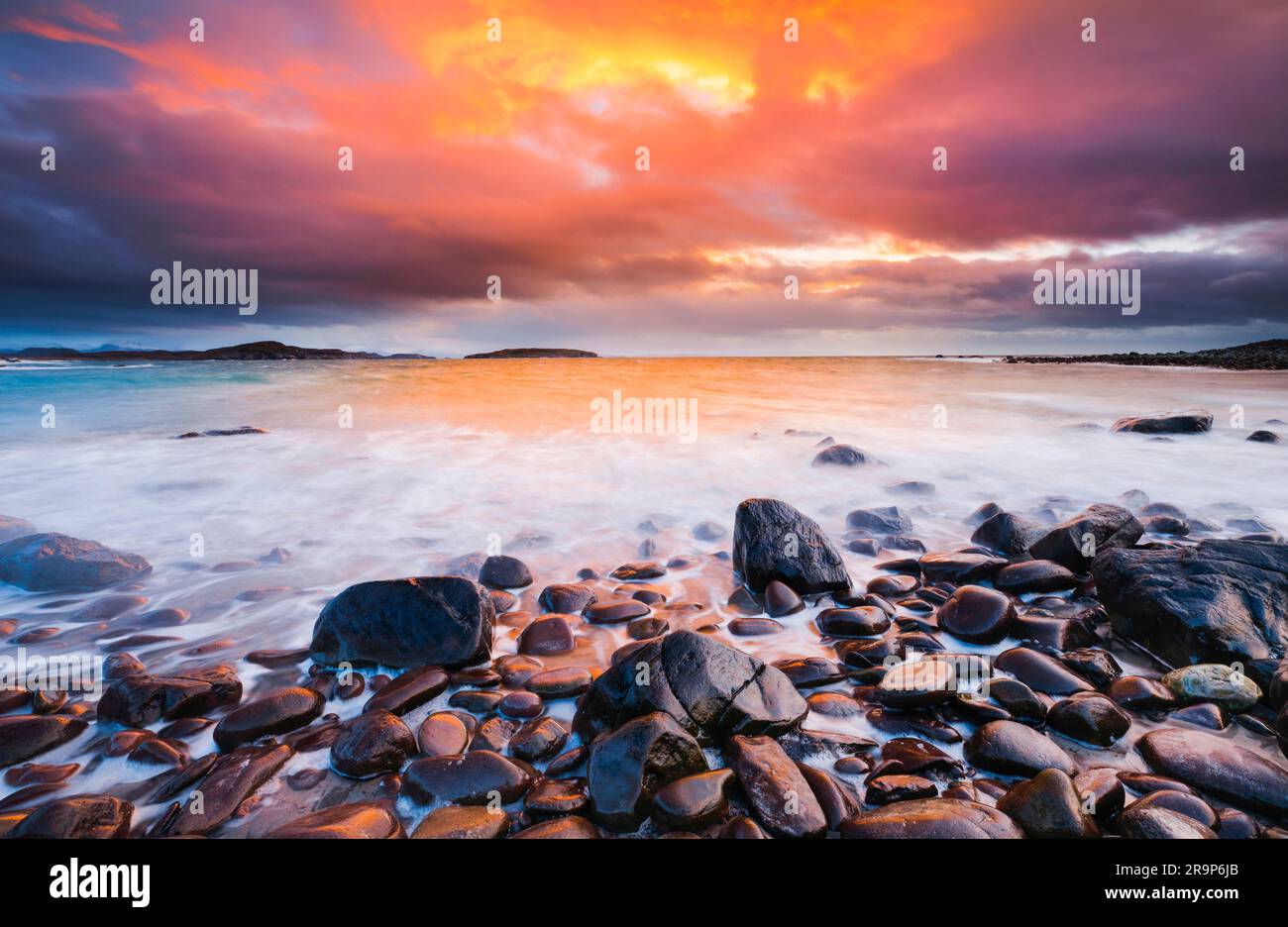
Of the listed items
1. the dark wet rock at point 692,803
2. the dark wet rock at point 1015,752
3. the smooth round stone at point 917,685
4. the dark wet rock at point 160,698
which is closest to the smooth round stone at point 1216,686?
the dark wet rock at point 1015,752

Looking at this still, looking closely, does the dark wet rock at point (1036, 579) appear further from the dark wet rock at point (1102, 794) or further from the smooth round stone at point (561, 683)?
the smooth round stone at point (561, 683)

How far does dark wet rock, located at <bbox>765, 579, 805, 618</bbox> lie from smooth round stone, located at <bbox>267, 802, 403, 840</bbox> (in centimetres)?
279

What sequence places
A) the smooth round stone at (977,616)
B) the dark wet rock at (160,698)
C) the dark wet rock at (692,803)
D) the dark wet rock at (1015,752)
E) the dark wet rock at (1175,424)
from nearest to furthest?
the dark wet rock at (692,803)
the dark wet rock at (1015,752)
the dark wet rock at (160,698)
the smooth round stone at (977,616)
the dark wet rock at (1175,424)

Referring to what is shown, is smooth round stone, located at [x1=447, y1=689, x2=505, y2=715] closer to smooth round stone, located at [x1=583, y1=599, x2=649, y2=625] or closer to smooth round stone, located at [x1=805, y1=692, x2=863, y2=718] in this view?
smooth round stone, located at [x1=583, y1=599, x2=649, y2=625]

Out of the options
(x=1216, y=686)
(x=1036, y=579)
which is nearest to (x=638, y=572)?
(x=1036, y=579)

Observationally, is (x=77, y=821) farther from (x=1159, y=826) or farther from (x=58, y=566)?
(x=1159, y=826)

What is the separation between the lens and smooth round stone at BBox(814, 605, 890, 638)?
3732mm

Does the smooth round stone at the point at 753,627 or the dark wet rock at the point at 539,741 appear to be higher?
the smooth round stone at the point at 753,627

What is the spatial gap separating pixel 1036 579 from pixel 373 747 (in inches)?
190

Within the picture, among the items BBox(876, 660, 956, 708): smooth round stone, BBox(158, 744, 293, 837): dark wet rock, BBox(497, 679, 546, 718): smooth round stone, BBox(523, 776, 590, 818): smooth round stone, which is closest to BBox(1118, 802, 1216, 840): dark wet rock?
BBox(876, 660, 956, 708): smooth round stone

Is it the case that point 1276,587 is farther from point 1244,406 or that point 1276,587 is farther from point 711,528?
point 1244,406

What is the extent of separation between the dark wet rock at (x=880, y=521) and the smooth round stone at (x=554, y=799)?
458 centimetres

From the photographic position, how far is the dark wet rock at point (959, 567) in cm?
455
